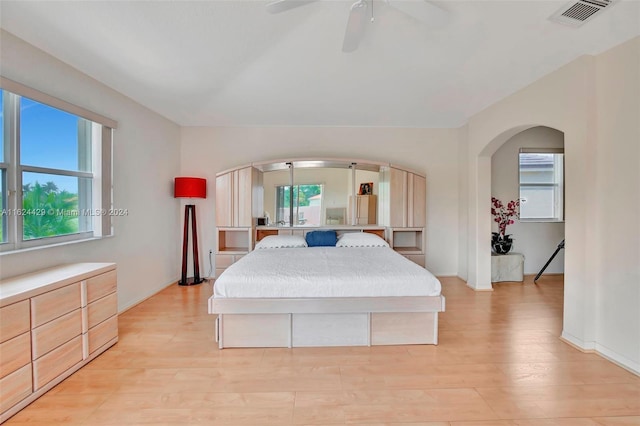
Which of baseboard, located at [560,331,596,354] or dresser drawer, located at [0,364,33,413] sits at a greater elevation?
dresser drawer, located at [0,364,33,413]

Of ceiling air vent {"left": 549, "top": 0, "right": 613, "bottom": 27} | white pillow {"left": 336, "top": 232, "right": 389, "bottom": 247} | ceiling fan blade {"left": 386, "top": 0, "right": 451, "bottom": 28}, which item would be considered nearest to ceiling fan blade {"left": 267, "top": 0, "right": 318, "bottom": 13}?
ceiling fan blade {"left": 386, "top": 0, "right": 451, "bottom": 28}

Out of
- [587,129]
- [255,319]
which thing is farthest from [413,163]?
[255,319]

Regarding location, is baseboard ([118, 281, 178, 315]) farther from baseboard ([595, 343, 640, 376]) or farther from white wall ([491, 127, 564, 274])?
white wall ([491, 127, 564, 274])

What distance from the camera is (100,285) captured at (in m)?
2.30

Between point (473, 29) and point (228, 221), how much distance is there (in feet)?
12.1

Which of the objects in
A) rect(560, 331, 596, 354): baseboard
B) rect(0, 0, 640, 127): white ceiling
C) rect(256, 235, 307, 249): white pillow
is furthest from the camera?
rect(256, 235, 307, 249): white pillow

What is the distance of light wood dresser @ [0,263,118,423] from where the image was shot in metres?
1.62

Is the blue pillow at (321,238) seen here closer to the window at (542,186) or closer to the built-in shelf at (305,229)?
the built-in shelf at (305,229)

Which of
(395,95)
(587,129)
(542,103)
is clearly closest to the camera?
(587,129)

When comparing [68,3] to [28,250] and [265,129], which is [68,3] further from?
[265,129]

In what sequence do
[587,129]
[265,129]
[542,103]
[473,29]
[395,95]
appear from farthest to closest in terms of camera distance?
[265,129]
[395,95]
[542,103]
[587,129]
[473,29]

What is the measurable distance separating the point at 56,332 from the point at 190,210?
8.64ft

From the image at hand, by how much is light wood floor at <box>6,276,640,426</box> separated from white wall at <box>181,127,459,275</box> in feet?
6.83

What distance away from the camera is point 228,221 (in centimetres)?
438
